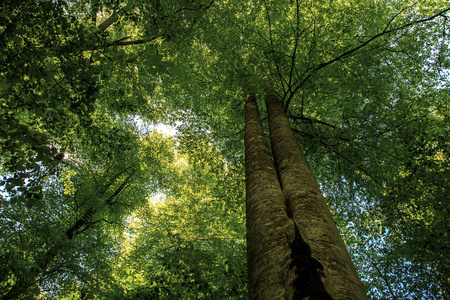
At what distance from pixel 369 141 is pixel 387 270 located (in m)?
3.14

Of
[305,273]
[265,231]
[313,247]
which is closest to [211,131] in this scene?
[265,231]

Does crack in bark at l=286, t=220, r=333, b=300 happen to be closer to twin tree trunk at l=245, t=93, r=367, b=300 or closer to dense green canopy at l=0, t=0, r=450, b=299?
twin tree trunk at l=245, t=93, r=367, b=300

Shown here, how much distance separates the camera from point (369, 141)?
5.73 meters

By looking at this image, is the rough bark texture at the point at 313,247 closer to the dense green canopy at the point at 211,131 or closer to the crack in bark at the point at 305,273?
the crack in bark at the point at 305,273

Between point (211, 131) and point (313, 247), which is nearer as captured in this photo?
point (313, 247)

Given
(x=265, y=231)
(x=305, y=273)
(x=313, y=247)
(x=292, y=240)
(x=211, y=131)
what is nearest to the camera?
(x=305, y=273)

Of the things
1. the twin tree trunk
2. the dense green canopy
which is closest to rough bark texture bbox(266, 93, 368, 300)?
the twin tree trunk

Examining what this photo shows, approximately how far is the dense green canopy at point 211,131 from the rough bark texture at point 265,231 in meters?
1.58

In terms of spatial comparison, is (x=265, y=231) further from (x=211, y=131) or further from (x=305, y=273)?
(x=211, y=131)

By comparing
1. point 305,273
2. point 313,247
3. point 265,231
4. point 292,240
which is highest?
point 265,231

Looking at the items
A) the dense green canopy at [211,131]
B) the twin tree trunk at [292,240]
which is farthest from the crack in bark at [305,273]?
the dense green canopy at [211,131]

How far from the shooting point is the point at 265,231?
2205 millimetres

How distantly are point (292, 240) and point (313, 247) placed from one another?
0.18 metres

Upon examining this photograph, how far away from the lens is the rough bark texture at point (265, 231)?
172 centimetres
